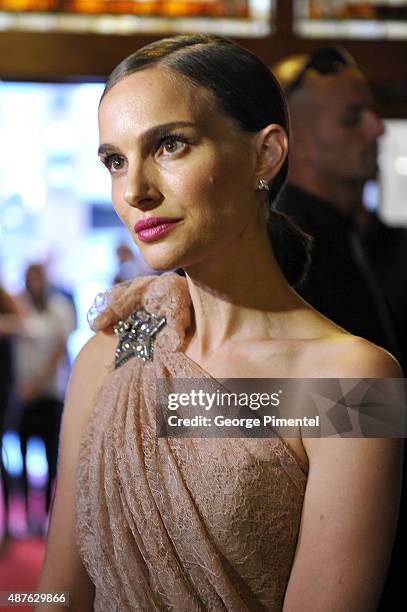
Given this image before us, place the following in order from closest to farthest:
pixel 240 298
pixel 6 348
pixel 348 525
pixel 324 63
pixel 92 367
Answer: pixel 348 525, pixel 240 298, pixel 92 367, pixel 324 63, pixel 6 348

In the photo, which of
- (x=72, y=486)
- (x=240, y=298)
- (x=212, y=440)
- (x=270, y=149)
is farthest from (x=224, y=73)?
(x=72, y=486)

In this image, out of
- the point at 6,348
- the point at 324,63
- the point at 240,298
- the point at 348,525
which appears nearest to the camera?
the point at 348,525

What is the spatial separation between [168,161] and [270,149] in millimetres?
120

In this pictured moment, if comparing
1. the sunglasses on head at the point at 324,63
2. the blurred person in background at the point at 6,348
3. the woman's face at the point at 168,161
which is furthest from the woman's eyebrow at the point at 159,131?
the blurred person in background at the point at 6,348

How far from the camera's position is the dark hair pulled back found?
0.89m

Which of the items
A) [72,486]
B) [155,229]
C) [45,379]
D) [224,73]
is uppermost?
[224,73]

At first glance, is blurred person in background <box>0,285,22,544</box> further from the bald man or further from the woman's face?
the woman's face

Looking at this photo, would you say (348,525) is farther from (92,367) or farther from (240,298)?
(92,367)

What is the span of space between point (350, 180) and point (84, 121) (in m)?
1.55

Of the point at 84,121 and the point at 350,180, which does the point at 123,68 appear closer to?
the point at 350,180

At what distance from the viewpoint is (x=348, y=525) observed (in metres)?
0.86

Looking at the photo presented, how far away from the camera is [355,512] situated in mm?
859

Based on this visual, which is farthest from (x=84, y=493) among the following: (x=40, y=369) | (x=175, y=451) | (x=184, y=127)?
(x=40, y=369)

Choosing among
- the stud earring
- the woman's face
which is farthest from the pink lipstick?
the stud earring
